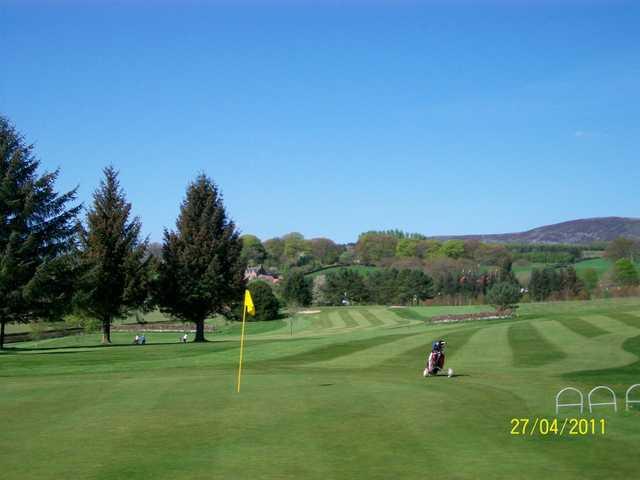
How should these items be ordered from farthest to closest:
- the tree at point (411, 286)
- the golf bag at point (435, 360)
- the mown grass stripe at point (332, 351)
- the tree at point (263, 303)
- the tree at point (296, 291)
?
the tree at point (411, 286)
the tree at point (296, 291)
the tree at point (263, 303)
the mown grass stripe at point (332, 351)
the golf bag at point (435, 360)

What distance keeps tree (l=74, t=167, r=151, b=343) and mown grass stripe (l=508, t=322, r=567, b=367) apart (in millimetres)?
26767

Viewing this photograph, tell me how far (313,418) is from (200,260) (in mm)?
38599

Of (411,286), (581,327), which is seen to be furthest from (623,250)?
(581,327)

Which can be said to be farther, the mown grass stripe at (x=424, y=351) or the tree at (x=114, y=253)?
the tree at (x=114, y=253)

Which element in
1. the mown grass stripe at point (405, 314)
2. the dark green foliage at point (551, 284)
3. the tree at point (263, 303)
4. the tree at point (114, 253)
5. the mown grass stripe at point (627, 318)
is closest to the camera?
the mown grass stripe at point (627, 318)

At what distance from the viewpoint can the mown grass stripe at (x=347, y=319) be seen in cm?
8743

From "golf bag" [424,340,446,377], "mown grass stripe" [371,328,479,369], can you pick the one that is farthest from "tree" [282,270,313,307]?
"golf bag" [424,340,446,377]

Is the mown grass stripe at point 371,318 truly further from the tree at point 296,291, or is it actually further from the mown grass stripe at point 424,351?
the mown grass stripe at point 424,351

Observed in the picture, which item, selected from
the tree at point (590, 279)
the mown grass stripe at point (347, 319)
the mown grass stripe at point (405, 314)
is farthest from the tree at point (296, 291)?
the tree at point (590, 279)

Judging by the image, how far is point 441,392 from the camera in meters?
19.3

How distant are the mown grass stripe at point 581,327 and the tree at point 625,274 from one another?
82853mm

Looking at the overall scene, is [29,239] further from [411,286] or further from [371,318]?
[411,286]

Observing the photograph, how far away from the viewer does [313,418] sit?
15258 millimetres

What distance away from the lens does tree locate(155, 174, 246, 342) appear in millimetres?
52753
